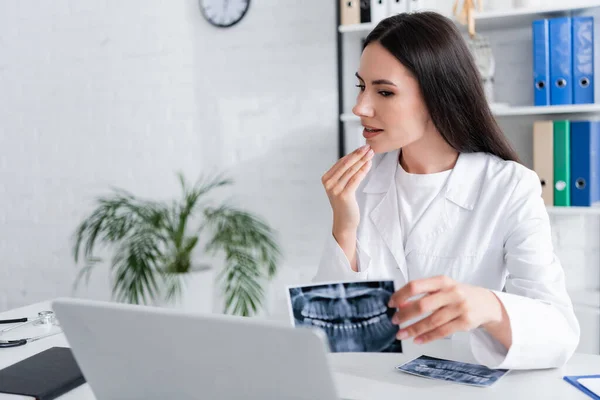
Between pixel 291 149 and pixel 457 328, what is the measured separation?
6.31ft

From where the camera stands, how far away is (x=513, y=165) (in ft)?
4.99

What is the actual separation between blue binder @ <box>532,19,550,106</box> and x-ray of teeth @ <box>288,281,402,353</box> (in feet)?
5.19

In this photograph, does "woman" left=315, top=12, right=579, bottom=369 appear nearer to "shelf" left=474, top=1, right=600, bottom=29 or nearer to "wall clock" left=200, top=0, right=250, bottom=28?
"shelf" left=474, top=1, right=600, bottom=29

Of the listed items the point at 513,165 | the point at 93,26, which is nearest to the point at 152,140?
the point at 93,26

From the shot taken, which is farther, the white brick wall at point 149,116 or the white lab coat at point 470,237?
the white brick wall at point 149,116

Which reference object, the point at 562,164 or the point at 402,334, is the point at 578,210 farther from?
the point at 402,334

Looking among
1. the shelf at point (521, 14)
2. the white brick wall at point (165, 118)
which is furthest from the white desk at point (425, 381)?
the white brick wall at point (165, 118)

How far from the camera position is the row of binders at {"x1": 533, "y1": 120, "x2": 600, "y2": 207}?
2242 mm

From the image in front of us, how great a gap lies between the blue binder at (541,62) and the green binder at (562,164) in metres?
0.11

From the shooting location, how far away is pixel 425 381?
1057 millimetres

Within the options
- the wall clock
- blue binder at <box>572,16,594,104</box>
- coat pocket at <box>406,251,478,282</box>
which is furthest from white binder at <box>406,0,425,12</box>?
coat pocket at <box>406,251,478,282</box>

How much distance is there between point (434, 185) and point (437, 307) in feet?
2.15

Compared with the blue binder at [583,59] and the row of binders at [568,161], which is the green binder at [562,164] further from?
the blue binder at [583,59]

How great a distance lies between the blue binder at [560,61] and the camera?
7.32ft
